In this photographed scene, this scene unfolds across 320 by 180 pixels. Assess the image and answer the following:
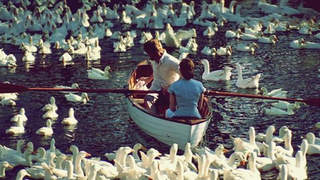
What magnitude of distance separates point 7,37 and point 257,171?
17.2m

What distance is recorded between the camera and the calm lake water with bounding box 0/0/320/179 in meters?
17.4

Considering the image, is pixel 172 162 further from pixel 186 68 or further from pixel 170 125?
pixel 186 68

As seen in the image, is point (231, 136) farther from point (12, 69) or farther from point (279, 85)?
point (12, 69)

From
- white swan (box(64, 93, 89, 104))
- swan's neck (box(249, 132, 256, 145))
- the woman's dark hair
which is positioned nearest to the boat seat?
white swan (box(64, 93, 89, 104))

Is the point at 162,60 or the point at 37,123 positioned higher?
the point at 162,60

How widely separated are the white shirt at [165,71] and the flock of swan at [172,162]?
1.59 metres

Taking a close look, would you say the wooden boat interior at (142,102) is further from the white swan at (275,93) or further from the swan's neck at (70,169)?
the white swan at (275,93)

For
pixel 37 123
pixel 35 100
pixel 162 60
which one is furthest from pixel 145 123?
pixel 35 100

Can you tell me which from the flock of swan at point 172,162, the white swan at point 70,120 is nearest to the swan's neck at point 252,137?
the flock of swan at point 172,162

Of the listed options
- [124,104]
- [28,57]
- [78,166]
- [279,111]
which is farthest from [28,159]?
[28,57]

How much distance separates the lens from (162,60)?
16.8 m

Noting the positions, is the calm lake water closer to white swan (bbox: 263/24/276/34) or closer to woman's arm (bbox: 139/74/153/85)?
white swan (bbox: 263/24/276/34)

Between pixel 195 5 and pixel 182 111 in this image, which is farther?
pixel 195 5

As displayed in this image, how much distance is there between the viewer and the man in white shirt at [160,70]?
54.1ft
